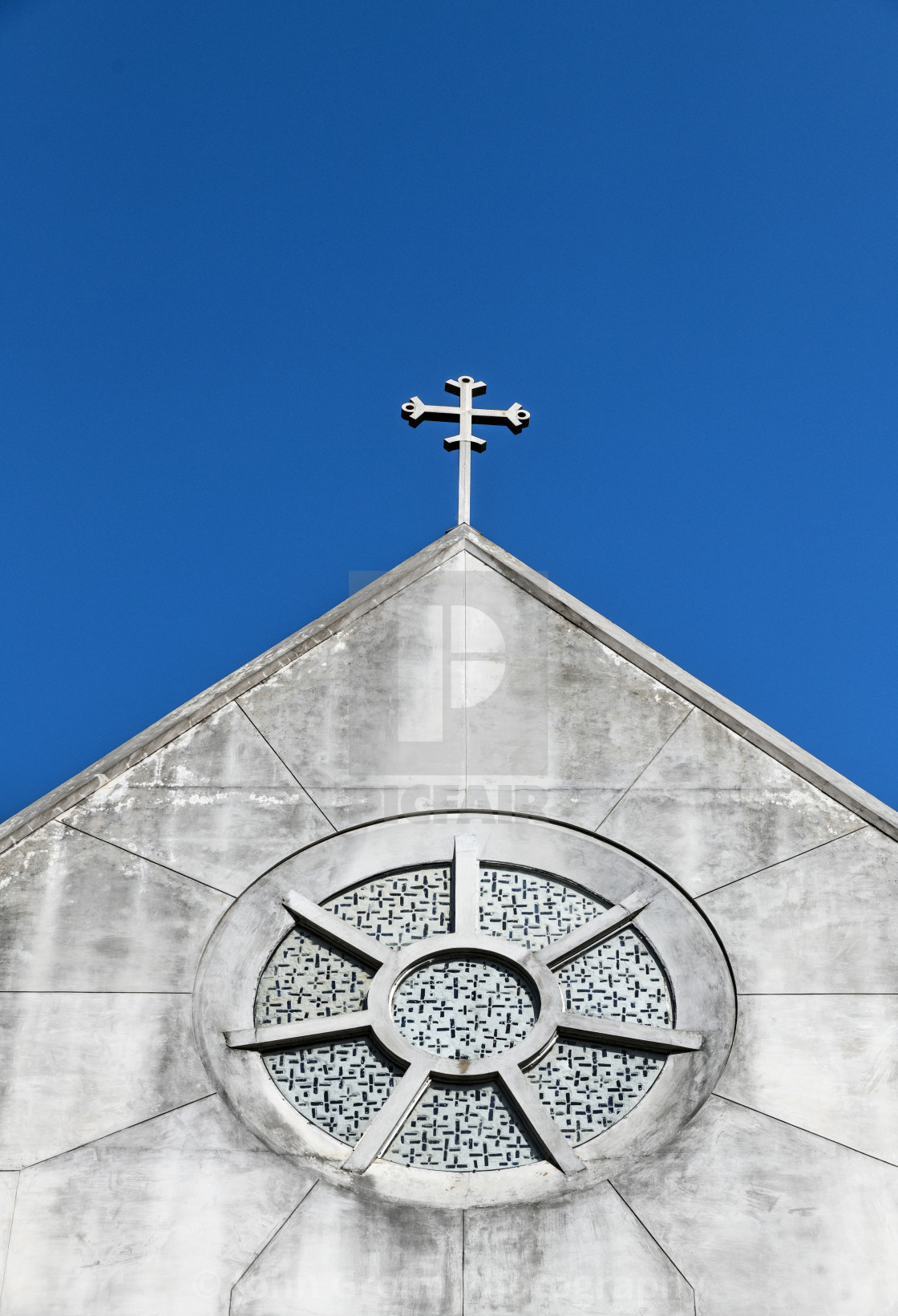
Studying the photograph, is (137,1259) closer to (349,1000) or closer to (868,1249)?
(349,1000)

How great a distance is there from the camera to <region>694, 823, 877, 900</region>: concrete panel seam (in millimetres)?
11734

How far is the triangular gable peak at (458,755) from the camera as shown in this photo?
12.0m

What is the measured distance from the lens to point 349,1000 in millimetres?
11445

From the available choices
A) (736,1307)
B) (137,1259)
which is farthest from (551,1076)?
(137,1259)

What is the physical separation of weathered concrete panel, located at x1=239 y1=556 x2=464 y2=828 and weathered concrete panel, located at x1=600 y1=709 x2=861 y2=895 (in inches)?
52.8

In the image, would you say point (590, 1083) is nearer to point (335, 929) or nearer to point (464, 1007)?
point (464, 1007)

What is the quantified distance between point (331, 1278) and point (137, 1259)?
113cm

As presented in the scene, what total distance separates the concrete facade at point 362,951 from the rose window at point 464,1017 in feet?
0.44

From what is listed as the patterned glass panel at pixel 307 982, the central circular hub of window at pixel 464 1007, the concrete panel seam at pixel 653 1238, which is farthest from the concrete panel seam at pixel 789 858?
the patterned glass panel at pixel 307 982

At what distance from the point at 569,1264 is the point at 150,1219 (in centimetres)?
247

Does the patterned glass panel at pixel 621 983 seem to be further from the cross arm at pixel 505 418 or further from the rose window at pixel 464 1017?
the cross arm at pixel 505 418

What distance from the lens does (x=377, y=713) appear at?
502 inches

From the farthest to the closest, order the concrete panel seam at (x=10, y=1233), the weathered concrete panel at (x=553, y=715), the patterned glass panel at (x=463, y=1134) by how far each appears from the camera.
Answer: the weathered concrete panel at (x=553, y=715) < the patterned glass panel at (x=463, y=1134) < the concrete panel seam at (x=10, y=1233)

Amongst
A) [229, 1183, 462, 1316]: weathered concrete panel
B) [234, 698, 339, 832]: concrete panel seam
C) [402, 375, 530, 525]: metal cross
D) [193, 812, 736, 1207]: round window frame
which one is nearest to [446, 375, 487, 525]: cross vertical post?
[402, 375, 530, 525]: metal cross
